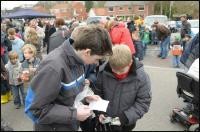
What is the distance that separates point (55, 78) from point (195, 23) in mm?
19052

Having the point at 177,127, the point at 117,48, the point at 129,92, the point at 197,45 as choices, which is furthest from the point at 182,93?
the point at 117,48

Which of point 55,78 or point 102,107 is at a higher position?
point 55,78

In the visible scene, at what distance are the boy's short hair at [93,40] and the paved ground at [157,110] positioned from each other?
55.1 inches

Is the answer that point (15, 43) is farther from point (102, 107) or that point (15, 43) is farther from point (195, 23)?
point (195, 23)

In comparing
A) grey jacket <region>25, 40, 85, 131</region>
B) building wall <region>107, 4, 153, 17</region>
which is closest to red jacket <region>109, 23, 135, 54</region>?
grey jacket <region>25, 40, 85, 131</region>

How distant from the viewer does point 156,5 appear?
148 feet

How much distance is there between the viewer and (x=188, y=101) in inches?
163

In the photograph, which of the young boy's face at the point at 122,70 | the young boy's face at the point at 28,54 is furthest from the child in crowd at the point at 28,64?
the young boy's face at the point at 122,70

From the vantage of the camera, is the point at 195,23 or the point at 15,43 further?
the point at 195,23

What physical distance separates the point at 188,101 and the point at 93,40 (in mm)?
2674

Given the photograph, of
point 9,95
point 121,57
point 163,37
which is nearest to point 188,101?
point 121,57

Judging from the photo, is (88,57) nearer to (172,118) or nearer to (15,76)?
(172,118)

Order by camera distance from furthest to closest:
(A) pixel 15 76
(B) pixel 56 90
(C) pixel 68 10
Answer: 1. (C) pixel 68 10
2. (A) pixel 15 76
3. (B) pixel 56 90

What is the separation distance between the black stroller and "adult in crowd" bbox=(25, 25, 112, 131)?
221 cm
